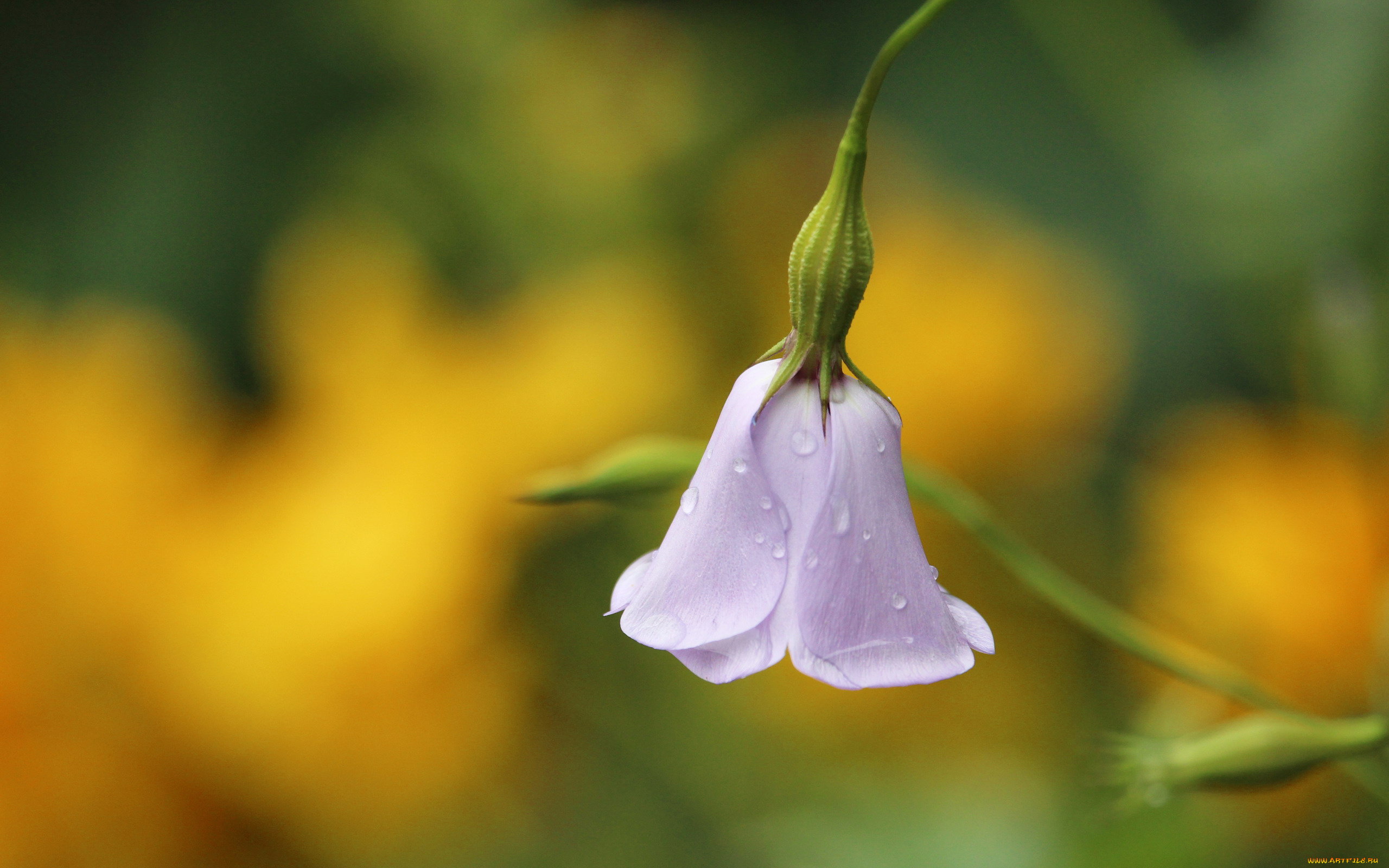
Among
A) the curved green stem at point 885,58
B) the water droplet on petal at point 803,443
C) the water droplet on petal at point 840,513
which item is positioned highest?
the curved green stem at point 885,58

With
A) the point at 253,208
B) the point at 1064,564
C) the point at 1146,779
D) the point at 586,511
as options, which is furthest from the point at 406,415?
the point at 1146,779

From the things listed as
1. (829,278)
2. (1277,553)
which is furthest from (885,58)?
(1277,553)

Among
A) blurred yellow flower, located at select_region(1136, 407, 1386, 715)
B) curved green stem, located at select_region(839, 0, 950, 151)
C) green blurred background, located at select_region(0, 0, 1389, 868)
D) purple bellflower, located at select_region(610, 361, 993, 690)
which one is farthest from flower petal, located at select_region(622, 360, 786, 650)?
blurred yellow flower, located at select_region(1136, 407, 1386, 715)

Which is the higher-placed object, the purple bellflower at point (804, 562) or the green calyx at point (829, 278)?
the green calyx at point (829, 278)

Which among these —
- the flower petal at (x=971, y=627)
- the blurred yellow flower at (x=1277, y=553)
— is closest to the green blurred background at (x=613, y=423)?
the blurred yellow flower at (x=1277, y=553)

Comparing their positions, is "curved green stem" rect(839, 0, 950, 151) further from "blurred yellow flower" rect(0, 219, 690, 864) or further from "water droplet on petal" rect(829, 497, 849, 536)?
"blurred yellow flower" rect(0, 219, 690, 864)

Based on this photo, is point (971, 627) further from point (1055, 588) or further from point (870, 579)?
point (1055, 588)

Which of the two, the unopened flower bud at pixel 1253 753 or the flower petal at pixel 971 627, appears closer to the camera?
the flower petal at pixel 971 627

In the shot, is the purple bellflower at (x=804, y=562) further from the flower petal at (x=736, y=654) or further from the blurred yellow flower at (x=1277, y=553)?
the blurred yellow flower at (x=1277, y=553)
